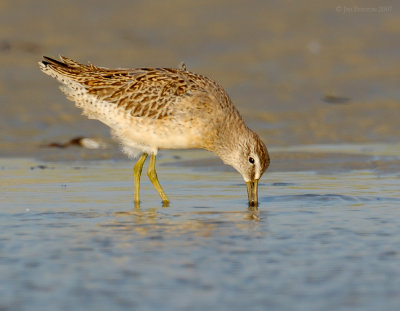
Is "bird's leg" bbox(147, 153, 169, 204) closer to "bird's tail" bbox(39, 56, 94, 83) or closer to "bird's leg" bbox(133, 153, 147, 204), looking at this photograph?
"bird's leg" bbox(133, 153, 147, 204)

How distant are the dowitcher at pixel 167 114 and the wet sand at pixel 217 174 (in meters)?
0.43

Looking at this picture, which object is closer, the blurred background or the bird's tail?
the bird's tail

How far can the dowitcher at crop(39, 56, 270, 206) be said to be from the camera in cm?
903

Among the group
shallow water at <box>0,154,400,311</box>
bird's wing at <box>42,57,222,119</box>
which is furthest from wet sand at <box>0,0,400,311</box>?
bird's wing at <box>42,57,222,119</box>

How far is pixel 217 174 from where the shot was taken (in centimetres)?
1055

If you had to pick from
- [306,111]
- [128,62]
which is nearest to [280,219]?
[306,111]

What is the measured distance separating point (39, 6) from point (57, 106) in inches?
122

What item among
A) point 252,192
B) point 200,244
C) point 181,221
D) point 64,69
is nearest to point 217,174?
point 252,192

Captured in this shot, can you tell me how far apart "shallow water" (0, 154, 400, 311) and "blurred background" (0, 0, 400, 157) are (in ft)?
11.7

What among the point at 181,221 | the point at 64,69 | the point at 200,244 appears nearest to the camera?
the point at 200,244

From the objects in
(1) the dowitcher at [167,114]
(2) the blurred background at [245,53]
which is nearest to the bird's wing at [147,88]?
(1) the dowitcher at [167,114]

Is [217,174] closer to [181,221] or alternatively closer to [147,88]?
[147,88]

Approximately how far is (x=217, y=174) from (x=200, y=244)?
3807 millimetres

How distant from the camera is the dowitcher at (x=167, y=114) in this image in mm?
9031
